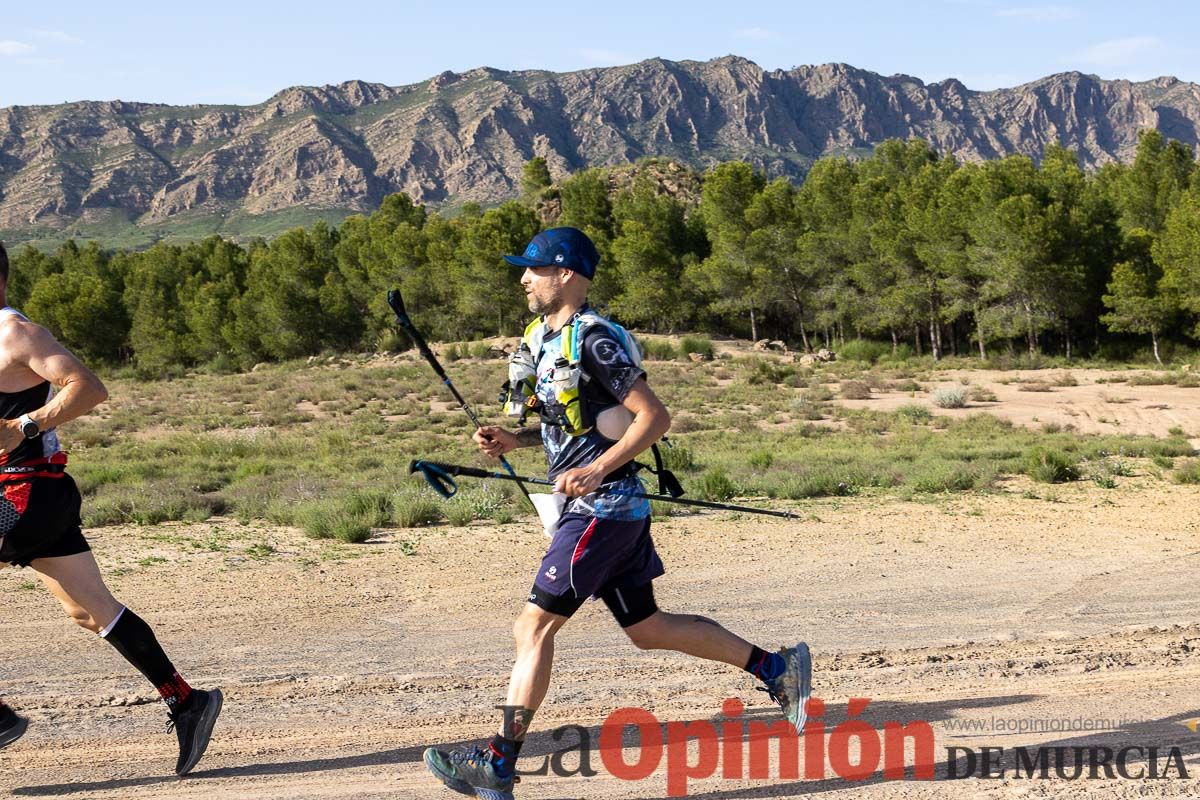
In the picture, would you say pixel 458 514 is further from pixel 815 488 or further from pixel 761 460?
pixel 761 460

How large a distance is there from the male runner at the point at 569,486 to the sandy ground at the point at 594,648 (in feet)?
1.09

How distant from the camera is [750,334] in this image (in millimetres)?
56562

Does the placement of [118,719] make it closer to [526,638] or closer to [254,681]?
[254,681]

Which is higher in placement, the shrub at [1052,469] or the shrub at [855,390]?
the shrub at [1052,469]

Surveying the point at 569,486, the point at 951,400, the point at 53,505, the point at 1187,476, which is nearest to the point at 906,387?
the point at 951,400

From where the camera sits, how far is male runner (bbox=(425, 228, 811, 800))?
3873 mm

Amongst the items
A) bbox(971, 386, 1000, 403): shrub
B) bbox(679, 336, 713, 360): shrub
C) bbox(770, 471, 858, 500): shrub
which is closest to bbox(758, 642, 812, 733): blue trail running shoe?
bbox(770, 471, 858, 500): shrub

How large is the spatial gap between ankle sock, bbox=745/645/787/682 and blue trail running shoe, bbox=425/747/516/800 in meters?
1.12

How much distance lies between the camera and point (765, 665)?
454 cm

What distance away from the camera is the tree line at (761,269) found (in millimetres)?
40594

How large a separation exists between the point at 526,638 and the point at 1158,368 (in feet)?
127

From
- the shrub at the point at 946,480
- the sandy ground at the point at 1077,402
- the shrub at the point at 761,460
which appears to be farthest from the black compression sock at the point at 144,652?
the sandy ground at the point at 1077,402

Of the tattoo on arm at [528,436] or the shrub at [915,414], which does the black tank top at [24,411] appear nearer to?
the tattoo on arm at [528,436]

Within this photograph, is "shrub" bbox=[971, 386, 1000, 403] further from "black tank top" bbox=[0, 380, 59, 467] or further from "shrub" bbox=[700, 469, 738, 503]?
"black tank top" bbox=[0, 380, 59, 467]
